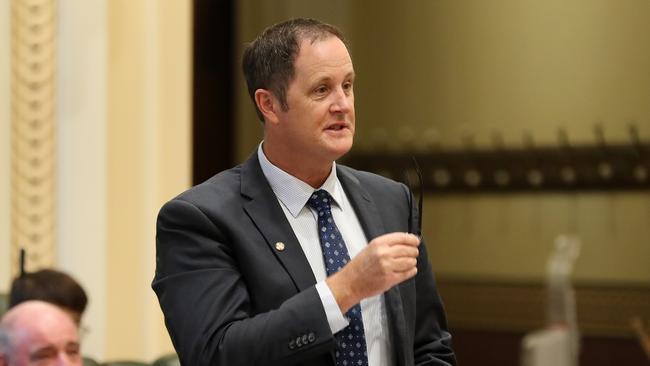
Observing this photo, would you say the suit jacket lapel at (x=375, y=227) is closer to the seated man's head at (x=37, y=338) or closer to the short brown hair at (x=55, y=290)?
the seated man's head at (x=37, y=338)

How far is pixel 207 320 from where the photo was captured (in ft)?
7.05

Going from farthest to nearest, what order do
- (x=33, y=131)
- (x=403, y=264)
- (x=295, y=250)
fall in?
(x=33, y=131) → (x=295, y=250) → (x=403, y=264)

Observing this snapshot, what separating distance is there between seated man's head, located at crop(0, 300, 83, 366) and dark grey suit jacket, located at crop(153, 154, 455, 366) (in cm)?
50

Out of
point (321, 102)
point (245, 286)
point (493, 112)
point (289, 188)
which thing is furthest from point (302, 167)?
point (493, 112)

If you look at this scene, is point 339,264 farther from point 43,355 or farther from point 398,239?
point 43,355

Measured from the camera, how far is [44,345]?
2.65 m

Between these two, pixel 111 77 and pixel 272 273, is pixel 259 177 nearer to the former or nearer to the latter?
pixel 272 273

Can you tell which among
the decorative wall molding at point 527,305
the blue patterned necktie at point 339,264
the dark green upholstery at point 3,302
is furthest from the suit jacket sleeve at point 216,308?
the decorative wall molding at point 527,305

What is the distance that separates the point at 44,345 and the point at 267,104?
0.80 metres

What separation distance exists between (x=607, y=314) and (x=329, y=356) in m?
5.64

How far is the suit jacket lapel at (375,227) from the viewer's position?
229 centimetres

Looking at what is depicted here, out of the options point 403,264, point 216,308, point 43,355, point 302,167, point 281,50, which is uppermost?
point 281,50

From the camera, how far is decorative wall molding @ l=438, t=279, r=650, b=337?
7438mm

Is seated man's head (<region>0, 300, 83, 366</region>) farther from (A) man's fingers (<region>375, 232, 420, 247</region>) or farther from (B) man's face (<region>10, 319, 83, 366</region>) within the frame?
(A) man's fingers (<region>375, 232, 420, 247</region>)
